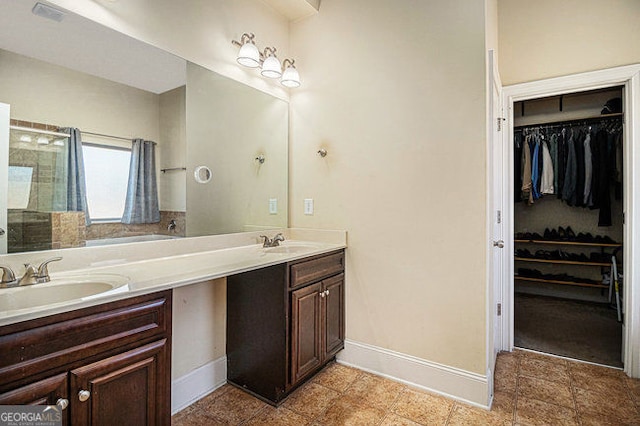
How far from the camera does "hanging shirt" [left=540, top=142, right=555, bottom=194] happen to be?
146 inches

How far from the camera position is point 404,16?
2098 millimetres

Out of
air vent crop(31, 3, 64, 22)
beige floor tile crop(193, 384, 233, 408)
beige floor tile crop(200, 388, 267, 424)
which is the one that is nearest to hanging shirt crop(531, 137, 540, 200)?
beige floor tile crop(200, 388, 267, 424)

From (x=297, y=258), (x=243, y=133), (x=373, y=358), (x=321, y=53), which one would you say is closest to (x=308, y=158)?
(x=243, y=133)

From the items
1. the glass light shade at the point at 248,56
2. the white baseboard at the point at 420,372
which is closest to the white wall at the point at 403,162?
the white baseboard at the point at 420,372

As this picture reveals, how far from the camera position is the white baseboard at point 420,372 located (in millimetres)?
1854

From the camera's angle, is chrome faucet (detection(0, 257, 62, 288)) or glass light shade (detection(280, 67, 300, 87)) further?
glass light shade (detection(280, 67, 300, 87))

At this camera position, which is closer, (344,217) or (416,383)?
(416,383)

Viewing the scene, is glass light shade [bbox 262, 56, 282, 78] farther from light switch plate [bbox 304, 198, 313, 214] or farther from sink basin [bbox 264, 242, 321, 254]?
sink basin [bbox 264, 242, 321, 254]

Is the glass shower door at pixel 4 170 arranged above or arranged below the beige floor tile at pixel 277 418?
above

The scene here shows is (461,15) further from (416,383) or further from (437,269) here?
(416,383)

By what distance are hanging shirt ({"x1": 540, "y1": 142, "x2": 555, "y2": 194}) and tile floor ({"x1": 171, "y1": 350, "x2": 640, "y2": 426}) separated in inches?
84.8

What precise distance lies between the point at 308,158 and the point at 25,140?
167 cm

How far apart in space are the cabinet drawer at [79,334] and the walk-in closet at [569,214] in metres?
3.15

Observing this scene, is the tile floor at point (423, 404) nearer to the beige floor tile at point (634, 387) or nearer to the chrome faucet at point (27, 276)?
the beige floor tile at point (634, 387)
